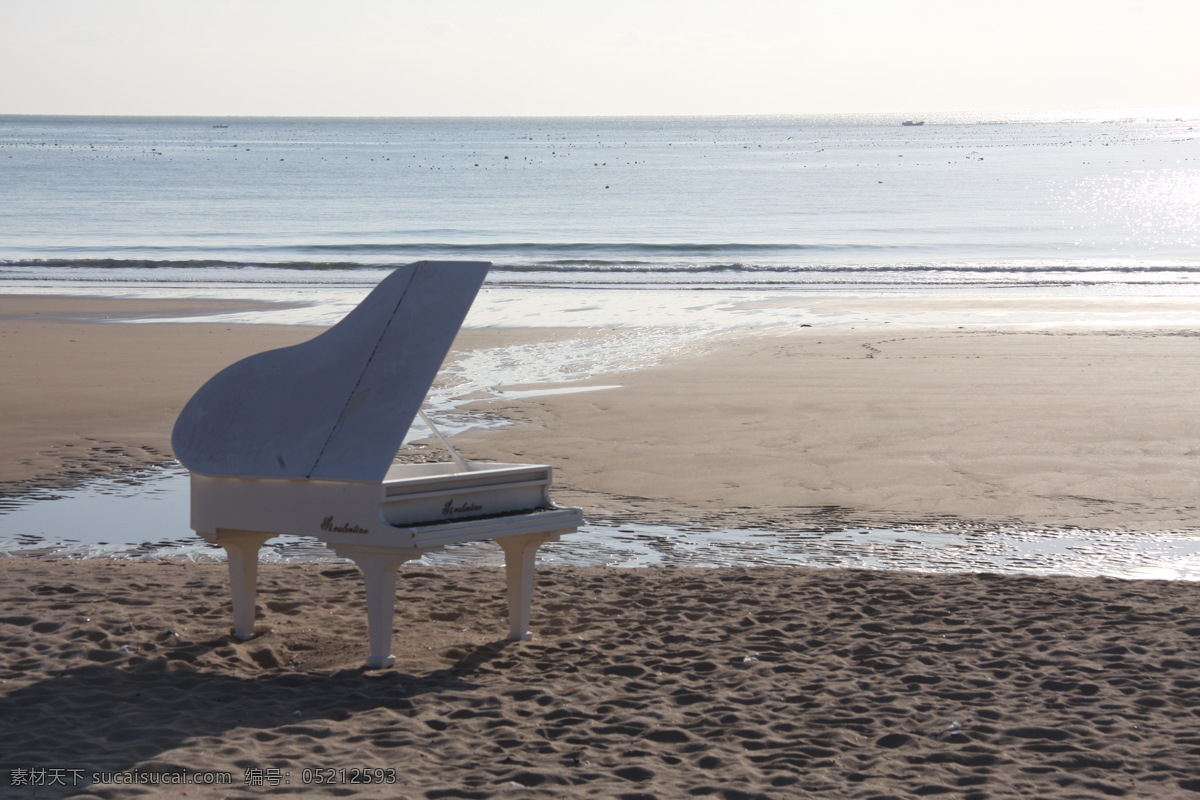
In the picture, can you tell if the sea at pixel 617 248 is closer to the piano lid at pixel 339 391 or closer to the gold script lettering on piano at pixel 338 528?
the piano lid at pixel 339 391

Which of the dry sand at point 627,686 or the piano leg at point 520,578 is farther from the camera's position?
the piano leg at point 520,578

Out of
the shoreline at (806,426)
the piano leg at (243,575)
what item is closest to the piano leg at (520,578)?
the piano leg at (243,575)

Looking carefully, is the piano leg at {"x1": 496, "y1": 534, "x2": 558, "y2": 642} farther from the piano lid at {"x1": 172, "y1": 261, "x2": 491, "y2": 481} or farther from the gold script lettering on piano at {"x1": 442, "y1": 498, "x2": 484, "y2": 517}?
the piano lid at {"x1": 172, "y1": 261, "x2": 491, "y2": 481}

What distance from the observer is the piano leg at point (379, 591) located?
5.10 metres

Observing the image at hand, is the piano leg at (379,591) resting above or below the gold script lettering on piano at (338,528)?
below

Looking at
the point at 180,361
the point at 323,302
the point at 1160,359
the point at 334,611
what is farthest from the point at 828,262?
the point at 334,611

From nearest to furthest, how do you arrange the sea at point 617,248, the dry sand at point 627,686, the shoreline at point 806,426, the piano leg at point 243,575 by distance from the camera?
the dry sand at point 627,686
the piano leg at point 243,575
the shoreline at point 806,426
the sea at point 617,248

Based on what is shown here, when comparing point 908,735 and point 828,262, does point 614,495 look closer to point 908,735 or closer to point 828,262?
point 908,735

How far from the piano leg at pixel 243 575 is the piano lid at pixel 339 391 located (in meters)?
0.51

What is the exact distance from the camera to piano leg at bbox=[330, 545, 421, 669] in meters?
5.10

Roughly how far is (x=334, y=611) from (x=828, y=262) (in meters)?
25.1

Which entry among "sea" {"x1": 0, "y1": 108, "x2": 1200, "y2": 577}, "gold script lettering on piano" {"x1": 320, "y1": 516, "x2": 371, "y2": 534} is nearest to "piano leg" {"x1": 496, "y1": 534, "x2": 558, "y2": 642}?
"gold script lettering on piano" {"x1": 320, "y1": 516, "x2": 371, "y2": 534}

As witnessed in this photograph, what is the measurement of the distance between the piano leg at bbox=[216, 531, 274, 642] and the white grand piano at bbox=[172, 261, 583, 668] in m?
0.16

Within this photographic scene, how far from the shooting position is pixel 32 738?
444 cm
